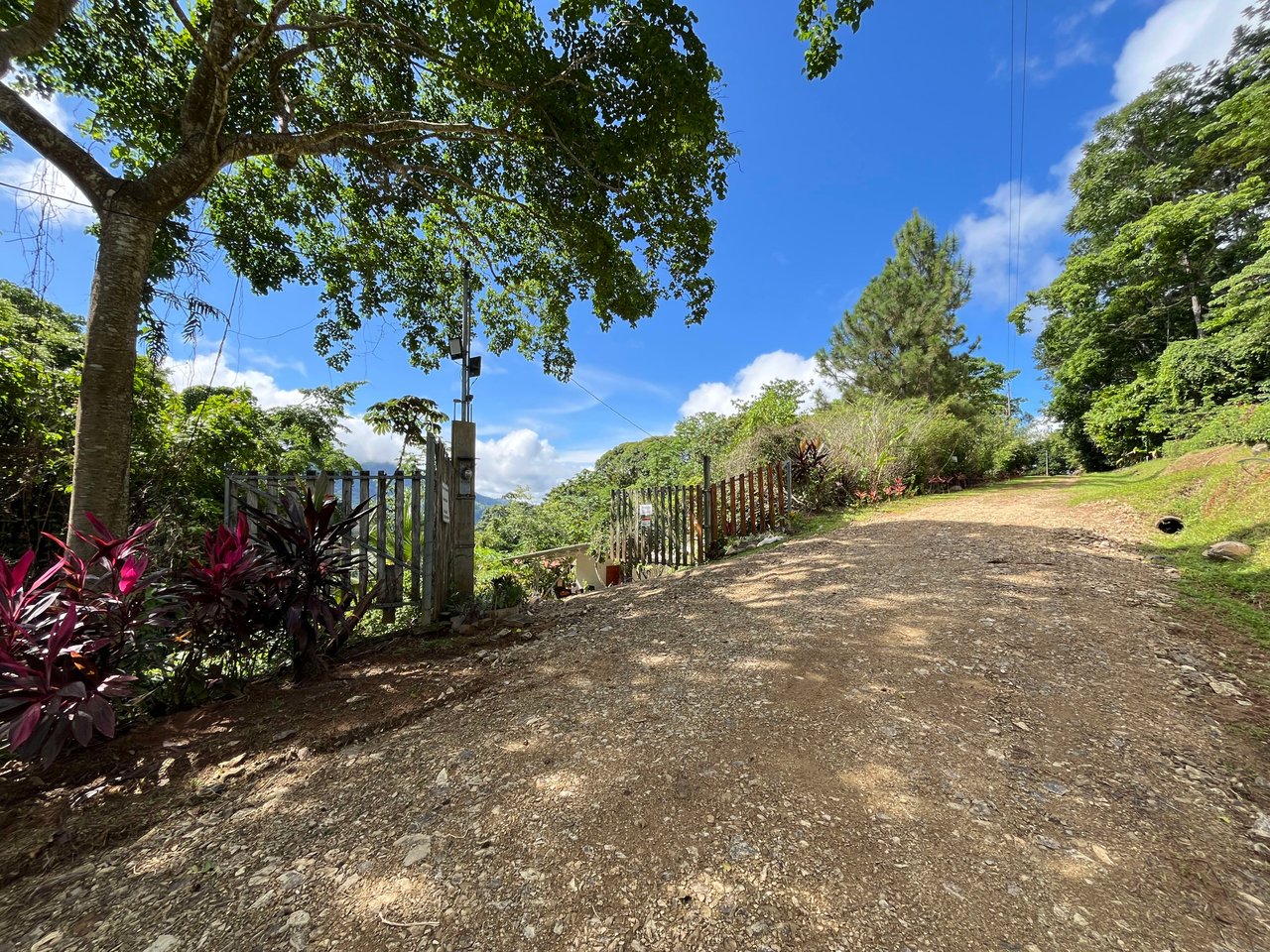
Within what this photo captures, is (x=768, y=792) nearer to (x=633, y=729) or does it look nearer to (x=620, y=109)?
(x=633, y=729)

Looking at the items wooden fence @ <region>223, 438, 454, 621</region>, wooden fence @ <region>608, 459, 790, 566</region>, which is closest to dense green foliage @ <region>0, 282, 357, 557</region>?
wooden fence @ <region>223, 438, 454, 621</region>

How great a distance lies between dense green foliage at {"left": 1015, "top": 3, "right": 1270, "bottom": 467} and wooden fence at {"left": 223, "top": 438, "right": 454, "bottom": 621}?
16.8m

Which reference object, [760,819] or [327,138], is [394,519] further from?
[760,819]

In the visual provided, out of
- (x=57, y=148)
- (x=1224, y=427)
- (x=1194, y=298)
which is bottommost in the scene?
(x=1224, y=427)

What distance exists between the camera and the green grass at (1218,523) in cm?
329

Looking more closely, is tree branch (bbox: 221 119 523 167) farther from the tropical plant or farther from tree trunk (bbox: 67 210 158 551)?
the tropical plant

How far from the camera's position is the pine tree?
61.6 ft

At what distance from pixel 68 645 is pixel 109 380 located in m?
1.93

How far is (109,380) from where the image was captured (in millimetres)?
3039

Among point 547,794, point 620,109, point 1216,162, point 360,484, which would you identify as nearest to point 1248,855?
point 547,794

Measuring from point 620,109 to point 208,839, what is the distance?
227 inches

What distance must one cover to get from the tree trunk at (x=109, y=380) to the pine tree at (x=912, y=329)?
21391 mm

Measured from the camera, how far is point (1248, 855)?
1498 mm

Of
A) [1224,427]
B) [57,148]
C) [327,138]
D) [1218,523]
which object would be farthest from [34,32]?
[1224,427]
